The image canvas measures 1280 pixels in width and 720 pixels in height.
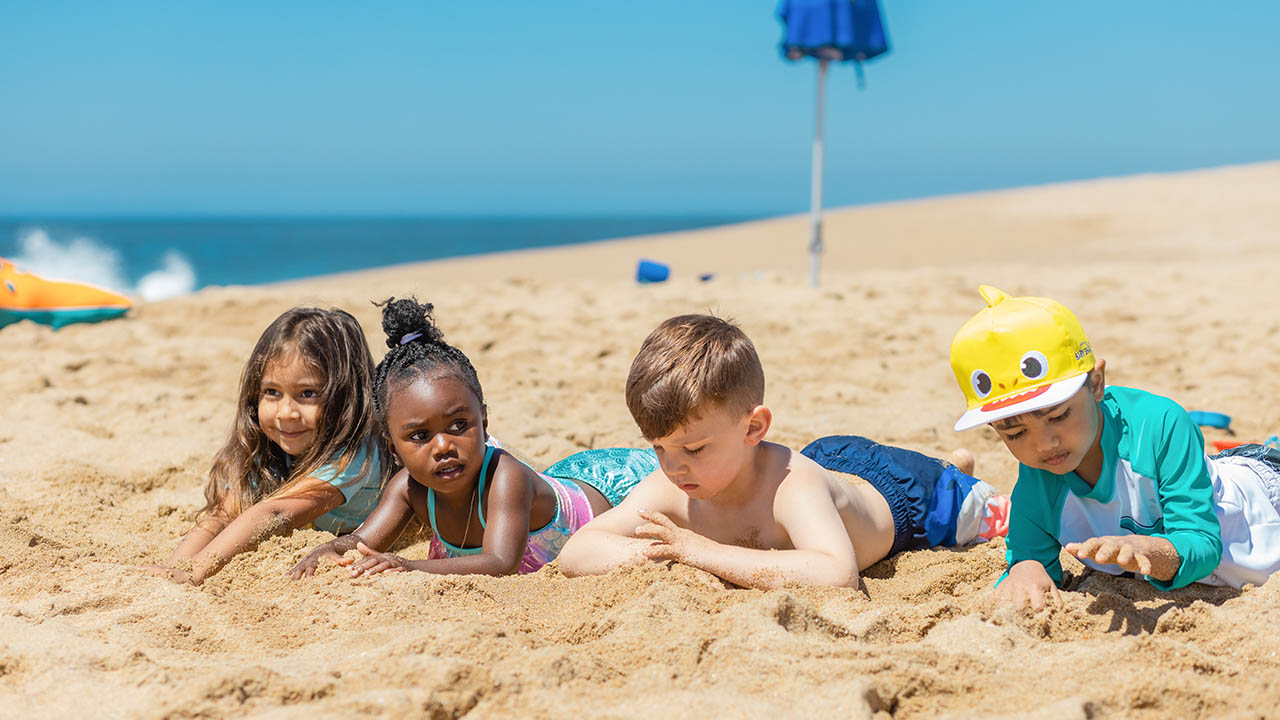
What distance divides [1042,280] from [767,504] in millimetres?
6709

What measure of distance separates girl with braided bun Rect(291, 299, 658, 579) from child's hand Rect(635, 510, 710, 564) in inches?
15.7

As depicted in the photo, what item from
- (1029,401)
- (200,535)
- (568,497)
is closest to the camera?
(1029,401)

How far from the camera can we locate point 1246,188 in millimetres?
20391

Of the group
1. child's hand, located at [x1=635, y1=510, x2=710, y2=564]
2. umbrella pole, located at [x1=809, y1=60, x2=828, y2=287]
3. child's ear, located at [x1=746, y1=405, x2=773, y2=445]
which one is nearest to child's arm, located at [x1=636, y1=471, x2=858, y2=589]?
child's hand, located at [x1=635, y1=510, x2=710, y2=564]

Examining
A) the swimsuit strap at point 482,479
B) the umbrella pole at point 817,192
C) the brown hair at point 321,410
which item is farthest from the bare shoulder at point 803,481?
the umbrella pole at point 817,192

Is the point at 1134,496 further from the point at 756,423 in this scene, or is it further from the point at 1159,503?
the point at 756,423

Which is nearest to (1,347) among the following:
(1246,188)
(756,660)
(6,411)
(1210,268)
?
(6,411)

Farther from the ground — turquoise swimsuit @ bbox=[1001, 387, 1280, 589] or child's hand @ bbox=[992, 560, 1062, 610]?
turquoise swimsuit @ bbox=[1001, 387, 1280, 589]

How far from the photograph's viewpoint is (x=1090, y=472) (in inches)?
91.3

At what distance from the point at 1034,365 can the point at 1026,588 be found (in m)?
0.49

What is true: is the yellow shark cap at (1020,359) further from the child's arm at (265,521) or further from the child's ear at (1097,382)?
the child's arm at (265,521)

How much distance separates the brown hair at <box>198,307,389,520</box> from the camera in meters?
3.03

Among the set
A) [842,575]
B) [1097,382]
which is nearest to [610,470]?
[842,575]

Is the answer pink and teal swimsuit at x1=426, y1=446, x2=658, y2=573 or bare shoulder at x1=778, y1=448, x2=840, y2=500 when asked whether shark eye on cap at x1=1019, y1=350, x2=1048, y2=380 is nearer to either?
bare shoulder at x1=778, y1=448, x2=840, y2=500
